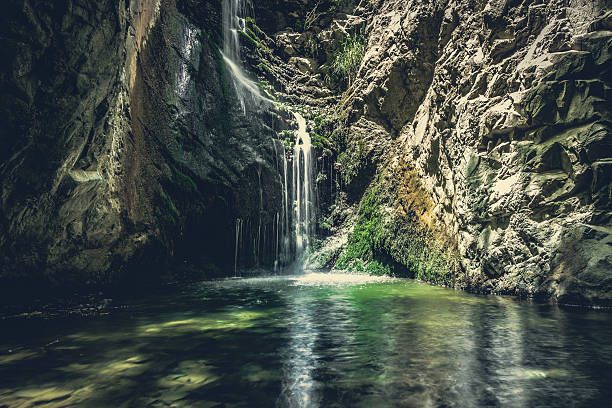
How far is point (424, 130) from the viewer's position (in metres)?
10.9

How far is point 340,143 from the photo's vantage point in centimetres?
1427

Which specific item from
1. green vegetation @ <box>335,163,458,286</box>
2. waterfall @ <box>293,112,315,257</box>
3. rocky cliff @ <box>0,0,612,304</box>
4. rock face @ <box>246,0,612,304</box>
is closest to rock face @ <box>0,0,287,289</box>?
rocky cliff @ <box>0,0,612,304</box>

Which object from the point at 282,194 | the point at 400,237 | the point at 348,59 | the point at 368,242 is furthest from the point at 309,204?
the point at 348,59

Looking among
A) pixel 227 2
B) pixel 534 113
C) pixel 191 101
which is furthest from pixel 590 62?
pixel 227 2

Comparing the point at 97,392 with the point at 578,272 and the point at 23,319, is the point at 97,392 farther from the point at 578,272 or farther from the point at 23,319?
the point at 578,272

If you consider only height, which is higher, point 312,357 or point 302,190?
point 302,190

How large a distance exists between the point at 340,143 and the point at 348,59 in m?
3.71

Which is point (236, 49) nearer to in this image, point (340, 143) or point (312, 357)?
point (340, 143)

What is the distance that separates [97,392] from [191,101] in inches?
377

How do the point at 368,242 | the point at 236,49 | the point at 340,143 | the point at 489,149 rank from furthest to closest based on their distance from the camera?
the point at 340,143 < the point at 236,49 < the point at 368,242 < the point at 489,149

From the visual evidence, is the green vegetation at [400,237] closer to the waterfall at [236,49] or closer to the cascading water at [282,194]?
the cascading water at [282,194]

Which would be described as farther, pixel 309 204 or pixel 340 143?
pixel 340 143

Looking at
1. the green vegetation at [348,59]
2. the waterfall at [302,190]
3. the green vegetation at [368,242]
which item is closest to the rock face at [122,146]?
the waterfall at [302,190]

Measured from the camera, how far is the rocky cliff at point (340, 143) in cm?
567
